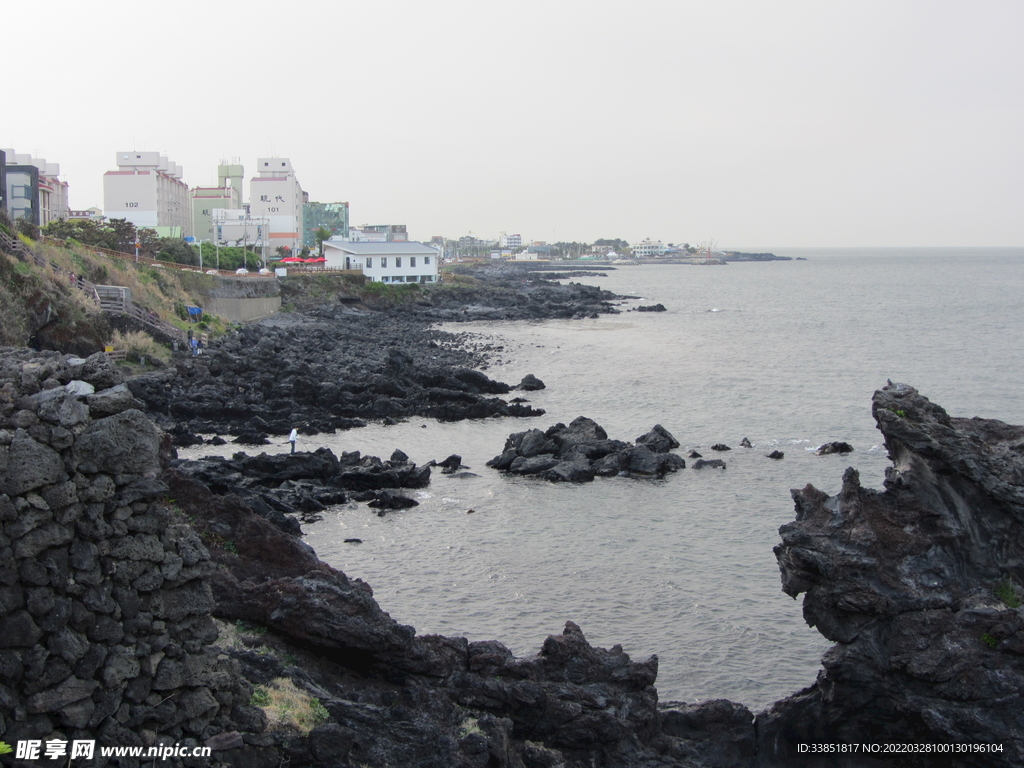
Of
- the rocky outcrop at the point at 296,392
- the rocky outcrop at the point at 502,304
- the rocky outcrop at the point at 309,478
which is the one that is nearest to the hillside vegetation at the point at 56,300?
the rocky outcrop at the point at 296,392

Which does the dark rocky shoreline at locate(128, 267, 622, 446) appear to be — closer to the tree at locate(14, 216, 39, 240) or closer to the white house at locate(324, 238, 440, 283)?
the tree at locate(14, 216, 39, 240)

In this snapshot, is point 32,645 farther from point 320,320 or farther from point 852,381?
point 320,320

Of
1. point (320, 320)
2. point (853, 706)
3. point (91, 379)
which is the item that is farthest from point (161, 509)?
point (320, 320)

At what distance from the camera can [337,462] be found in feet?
93.3

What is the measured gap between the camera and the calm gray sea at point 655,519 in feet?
60.5

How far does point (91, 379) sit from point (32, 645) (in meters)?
2.50

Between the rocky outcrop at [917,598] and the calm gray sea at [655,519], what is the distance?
3131 mm

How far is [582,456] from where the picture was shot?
3098 cm

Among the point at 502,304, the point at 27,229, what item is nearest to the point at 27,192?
the point at 27,229

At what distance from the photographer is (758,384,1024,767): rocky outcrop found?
11969 millimetres

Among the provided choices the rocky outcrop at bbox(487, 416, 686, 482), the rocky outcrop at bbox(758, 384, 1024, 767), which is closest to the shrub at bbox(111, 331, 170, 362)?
the rocky outcrop at bbox(487, 416, 686, 482)

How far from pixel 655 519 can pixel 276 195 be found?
415ft

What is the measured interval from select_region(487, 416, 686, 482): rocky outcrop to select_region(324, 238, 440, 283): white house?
239ft

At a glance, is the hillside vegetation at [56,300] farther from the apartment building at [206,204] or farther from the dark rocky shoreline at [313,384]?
the apartment building at [206,204]
